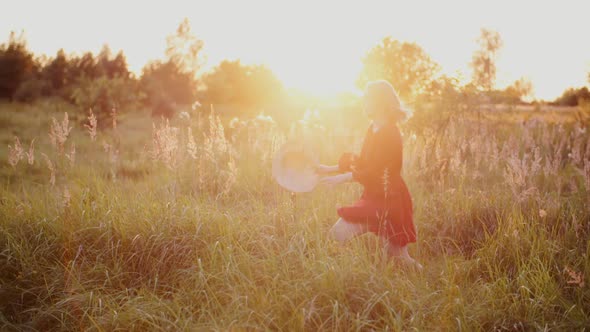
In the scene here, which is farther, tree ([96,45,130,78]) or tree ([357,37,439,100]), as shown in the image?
tree ([96,45,130,78])

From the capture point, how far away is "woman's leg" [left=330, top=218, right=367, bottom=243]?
3492mm

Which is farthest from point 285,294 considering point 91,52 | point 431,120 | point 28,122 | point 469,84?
point 91,52

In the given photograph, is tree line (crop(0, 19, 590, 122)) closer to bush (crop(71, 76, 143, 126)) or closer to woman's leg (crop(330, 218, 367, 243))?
bush (crop(71, 76, 143, 126))

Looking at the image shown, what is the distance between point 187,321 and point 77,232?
1.45 m

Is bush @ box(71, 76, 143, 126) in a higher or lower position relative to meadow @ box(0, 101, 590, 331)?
higher

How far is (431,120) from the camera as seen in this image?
739 cm

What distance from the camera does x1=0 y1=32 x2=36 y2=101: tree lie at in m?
19.6

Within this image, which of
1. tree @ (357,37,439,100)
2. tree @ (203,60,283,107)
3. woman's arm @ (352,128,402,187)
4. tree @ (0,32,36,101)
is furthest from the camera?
tree @ (203,60,283,107)

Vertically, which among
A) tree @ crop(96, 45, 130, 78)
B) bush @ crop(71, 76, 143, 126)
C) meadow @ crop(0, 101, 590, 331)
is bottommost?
meadow @ crop(0, 101, 590, 331)

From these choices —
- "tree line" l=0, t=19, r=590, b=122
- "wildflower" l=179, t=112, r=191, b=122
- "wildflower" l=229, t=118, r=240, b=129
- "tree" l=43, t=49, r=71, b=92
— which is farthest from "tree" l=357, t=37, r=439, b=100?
"tree" l=43, t=49, r=71, b=92

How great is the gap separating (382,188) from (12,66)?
21.3 metres

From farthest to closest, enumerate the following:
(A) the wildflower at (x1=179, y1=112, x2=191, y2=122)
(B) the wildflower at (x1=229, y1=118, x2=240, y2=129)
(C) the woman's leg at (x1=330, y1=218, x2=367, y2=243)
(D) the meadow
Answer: (B) the wildflower at (x1=229, y1=118, x2=240, y2=129)
(A) the wildflower at (x1=179, y1=112, x2=191, y2=122)
(C) the woman's leg at (x1=330, y1=218, x2=367, y2=243)
(D) the meadow

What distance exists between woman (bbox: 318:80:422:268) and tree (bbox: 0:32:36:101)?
20791mm

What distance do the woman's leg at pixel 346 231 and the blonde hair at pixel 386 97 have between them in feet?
3.05
